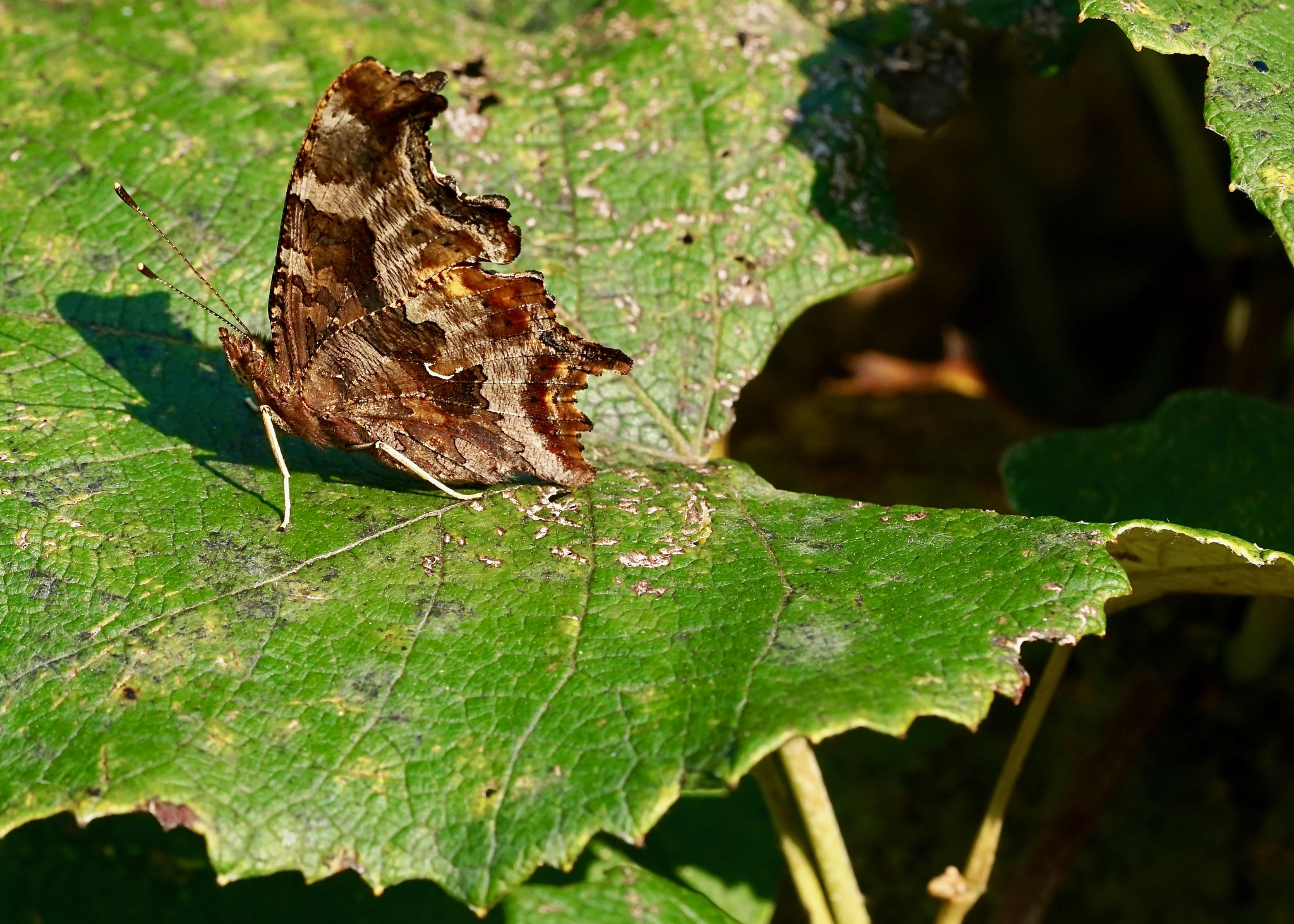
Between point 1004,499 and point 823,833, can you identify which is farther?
point 1004,499

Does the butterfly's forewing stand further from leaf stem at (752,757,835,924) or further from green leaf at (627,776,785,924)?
green leaf at (627,776,785,924)

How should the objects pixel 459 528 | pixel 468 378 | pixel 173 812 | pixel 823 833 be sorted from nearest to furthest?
pixel 173 812 → pixel 823 833 → pixel 459 528 → pixel 468 378

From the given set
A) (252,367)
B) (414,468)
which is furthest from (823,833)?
(252,367)

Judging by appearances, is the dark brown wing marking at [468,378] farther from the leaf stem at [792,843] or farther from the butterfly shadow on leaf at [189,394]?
the leaf stem at [792,843]

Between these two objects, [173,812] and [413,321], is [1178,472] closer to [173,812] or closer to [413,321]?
[413,321]

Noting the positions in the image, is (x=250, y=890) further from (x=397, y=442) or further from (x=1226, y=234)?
(x=1226, y=234)

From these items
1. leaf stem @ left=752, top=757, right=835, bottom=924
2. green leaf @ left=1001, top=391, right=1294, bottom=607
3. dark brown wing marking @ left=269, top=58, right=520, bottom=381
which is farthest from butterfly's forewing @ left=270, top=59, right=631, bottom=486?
green leaf @ left=1001, top=391, right=1294, bottom=607

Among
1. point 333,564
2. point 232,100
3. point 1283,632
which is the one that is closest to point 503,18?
point 232,100
